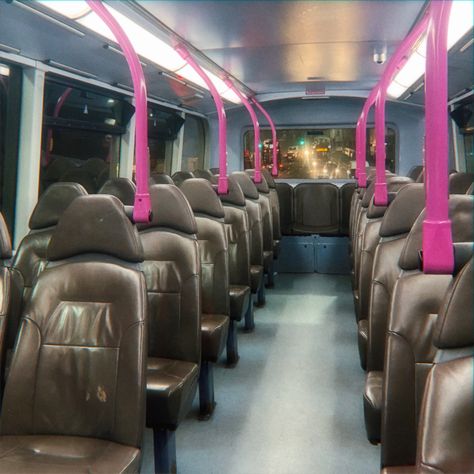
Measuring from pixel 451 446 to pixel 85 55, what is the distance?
→ 11.3 feet

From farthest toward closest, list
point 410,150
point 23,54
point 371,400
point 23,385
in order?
point 410,150
point 23,54
point 371,400
point 23,385

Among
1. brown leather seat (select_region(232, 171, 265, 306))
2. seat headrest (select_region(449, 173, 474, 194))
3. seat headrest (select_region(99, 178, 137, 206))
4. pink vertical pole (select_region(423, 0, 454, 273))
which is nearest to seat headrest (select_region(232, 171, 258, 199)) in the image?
brown leather seat (select_region(232, 171, 265, 306))

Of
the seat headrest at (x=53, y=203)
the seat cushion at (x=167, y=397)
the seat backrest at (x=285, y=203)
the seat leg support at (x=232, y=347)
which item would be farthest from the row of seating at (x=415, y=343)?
the seat backrest at (x=285, y=203)

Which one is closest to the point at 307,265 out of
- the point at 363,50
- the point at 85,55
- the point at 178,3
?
the point at 363,50

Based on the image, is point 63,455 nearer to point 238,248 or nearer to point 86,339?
point 86,339

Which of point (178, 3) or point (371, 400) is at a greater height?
point (178, 3)

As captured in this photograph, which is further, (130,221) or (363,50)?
(363,50)

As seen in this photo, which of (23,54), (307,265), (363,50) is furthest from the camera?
(307,265)

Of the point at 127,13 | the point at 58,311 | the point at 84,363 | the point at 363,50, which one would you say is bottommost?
the point at 84,363

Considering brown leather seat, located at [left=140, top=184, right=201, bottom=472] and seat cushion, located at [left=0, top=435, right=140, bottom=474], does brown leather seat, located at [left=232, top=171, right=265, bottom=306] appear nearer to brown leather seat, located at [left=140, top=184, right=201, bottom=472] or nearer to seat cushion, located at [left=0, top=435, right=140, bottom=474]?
brown leather seat, located at [left=140, top=184, right=201, bottom=472]

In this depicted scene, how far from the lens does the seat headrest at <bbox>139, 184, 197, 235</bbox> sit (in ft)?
8.91

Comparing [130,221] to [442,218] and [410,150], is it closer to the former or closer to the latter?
[442,218]

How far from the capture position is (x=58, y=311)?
1954 mm

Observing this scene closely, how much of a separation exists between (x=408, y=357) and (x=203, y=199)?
205cm
